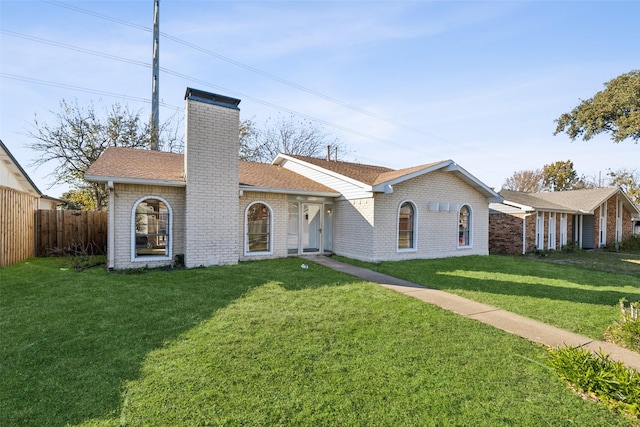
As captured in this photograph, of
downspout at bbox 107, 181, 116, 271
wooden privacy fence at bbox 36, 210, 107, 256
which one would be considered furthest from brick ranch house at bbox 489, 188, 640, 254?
wooden privacy fence at bbox 36, 210, 107, 256

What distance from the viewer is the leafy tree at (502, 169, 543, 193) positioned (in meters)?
46.8

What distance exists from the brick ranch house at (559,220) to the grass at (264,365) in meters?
13.9

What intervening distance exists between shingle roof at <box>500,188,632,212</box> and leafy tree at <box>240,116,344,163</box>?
16.2 m

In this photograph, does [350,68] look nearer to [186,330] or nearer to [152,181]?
[152,181]

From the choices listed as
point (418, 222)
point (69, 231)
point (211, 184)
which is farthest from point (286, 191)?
point (69, 231)

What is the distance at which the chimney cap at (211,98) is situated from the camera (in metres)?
9.55

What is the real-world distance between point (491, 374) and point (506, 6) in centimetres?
1026

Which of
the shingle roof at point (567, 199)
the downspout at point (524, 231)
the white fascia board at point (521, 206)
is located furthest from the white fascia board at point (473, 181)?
the shingle roof at point (567, 199)

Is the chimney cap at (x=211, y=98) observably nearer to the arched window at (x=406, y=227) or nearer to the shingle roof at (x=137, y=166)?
the shingle roof at (x=137, y=166)

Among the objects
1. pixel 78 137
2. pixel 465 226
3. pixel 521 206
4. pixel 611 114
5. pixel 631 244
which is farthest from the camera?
pixel 631 244

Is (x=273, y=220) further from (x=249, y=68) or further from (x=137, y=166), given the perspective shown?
(x=249, y=68)

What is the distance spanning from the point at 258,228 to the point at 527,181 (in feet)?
165

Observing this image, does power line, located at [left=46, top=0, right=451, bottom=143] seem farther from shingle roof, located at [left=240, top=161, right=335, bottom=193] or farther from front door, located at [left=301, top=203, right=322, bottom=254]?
front door, located at [left=301, top=203, right=322, bottom=254]

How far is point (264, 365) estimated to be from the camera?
360 cm
